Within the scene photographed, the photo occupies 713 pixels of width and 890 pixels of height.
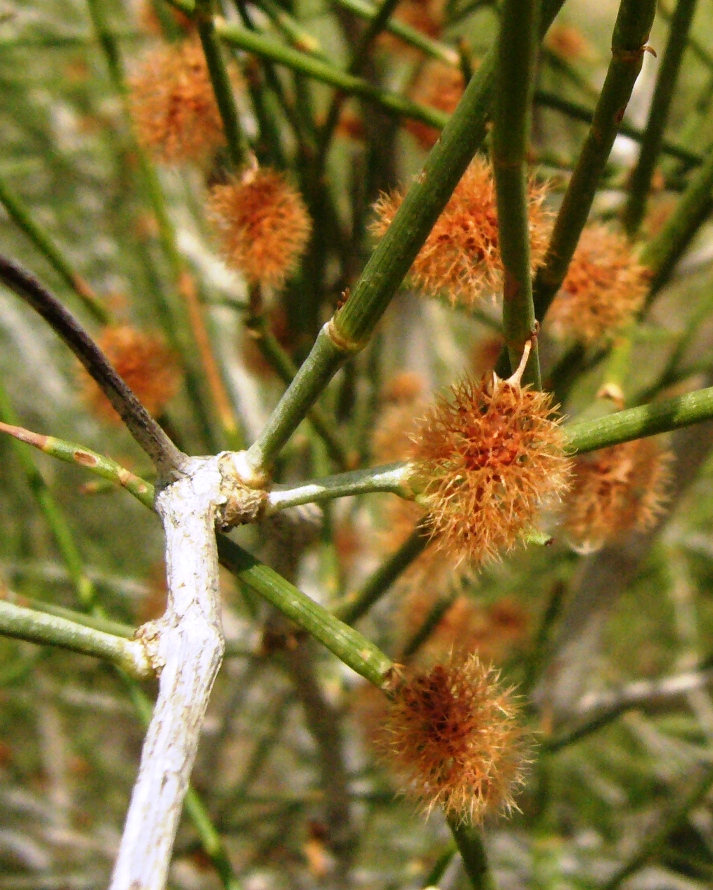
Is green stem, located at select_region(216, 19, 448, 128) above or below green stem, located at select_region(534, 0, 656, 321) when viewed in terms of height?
above

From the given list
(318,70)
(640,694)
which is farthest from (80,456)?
(640,694)

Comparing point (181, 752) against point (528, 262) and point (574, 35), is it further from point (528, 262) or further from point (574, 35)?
point (574, 35)

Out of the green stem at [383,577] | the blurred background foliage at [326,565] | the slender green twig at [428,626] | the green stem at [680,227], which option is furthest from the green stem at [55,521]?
the green stem at [680,227]

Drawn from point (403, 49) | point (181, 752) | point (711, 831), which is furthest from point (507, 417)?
point (711, 831)

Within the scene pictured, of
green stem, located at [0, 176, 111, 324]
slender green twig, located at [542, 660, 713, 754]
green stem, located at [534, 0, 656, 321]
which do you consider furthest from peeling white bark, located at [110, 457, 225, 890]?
A: slender green twig, located at [542, 660, 713, 754]

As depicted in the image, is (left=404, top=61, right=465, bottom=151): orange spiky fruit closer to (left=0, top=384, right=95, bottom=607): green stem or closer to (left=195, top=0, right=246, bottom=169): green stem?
(left=195, top=0, right=246, bottom=169): green stem

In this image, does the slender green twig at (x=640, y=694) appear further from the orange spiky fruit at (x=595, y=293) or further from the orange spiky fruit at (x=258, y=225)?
the orange spiky fruit at (x=258, y=225)
